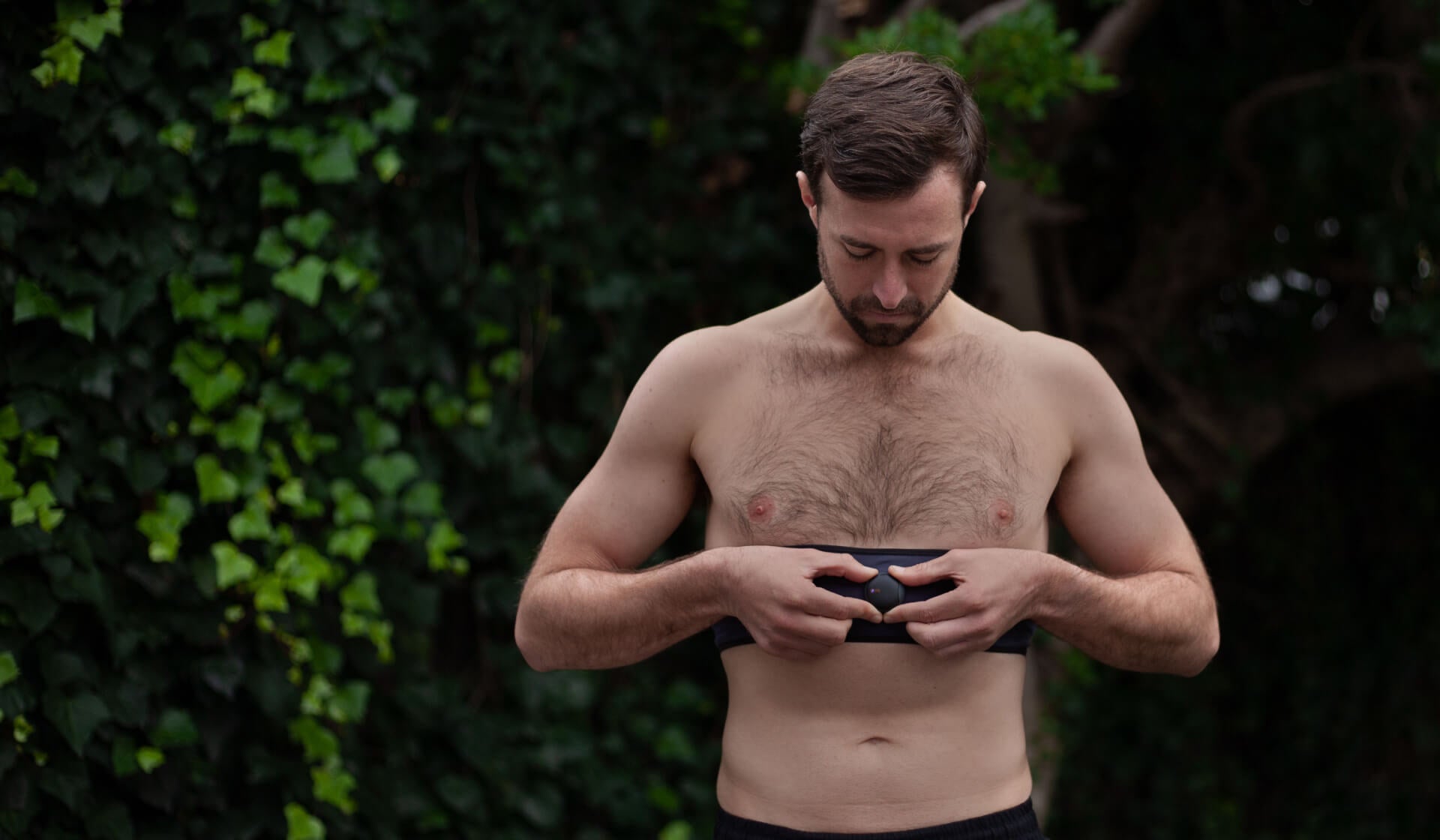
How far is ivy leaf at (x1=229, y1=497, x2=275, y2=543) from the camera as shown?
308 centimetres

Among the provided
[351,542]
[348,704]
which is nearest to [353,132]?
[351,542]

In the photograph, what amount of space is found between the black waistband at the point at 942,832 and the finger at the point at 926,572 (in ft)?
1.25

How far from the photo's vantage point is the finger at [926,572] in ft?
6.08

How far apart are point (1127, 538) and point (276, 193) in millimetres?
2057

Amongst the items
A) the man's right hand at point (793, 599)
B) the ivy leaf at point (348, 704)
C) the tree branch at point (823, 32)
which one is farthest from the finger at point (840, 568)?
the tree branch at point (823, 32)

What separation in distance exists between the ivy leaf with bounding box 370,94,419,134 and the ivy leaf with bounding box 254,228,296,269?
37cm

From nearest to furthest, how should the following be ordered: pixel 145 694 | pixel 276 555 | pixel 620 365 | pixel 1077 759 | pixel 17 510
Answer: pixel 17 510
pixel 145 694
pixel 276 555
pixel 620 365
pixel 1077 759

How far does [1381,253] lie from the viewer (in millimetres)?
4047

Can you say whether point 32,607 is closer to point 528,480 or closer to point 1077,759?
point 528,480

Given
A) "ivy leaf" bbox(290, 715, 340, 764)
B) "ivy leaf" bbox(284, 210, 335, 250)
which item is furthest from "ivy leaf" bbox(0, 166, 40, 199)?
"ivy leaf" bbox(290, 715, 340, 764)

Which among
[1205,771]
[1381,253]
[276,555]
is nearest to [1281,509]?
[1205,771]

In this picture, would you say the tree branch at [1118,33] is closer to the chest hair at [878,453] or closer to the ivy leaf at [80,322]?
the chest hair at [878,453]

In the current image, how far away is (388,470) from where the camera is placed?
3.40m

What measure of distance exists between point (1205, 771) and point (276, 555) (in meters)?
3.88
